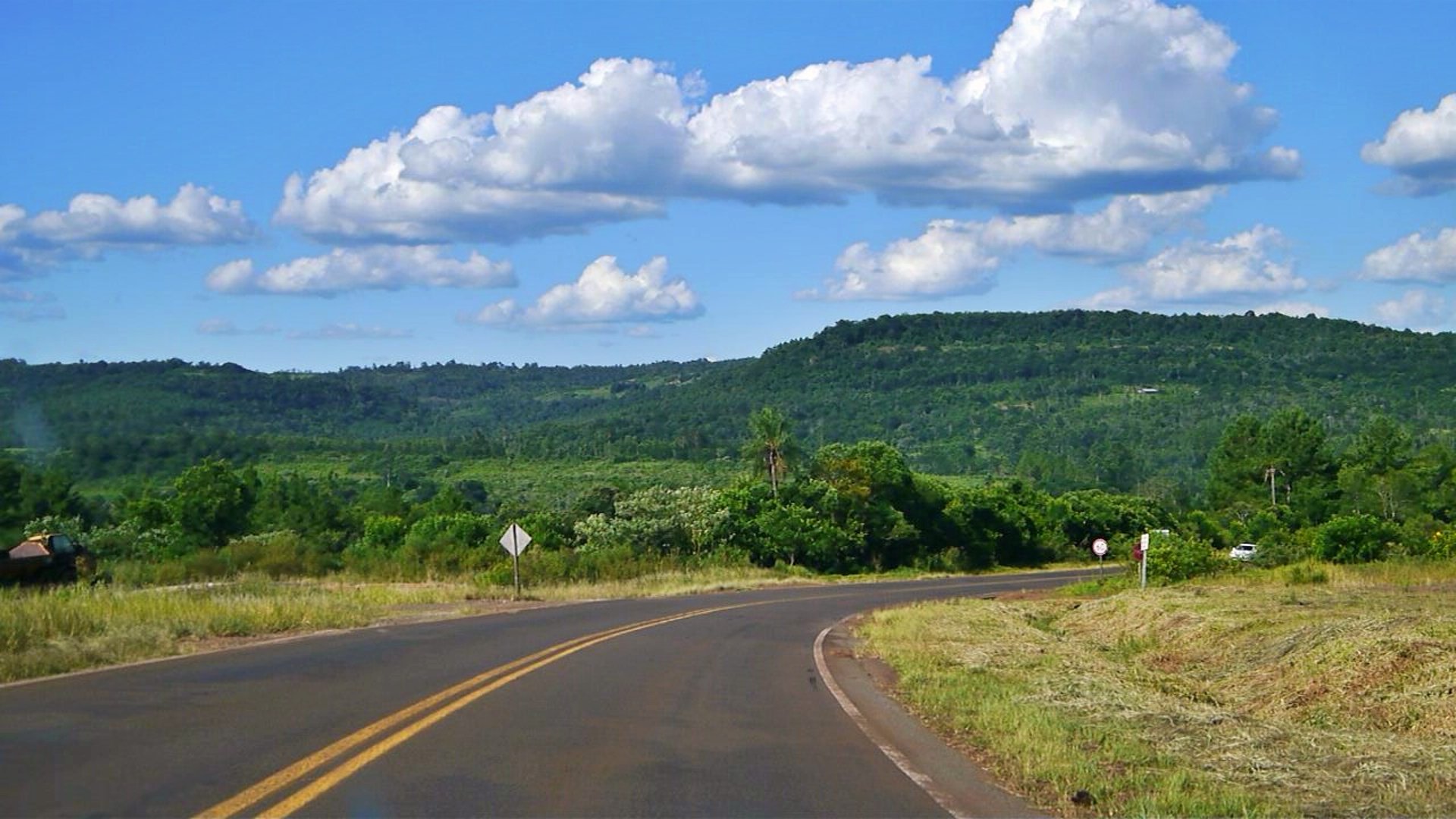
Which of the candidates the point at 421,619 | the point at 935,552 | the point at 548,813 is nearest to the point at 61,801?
the point at 548,813

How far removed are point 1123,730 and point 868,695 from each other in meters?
4.20

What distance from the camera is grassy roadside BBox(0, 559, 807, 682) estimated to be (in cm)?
1576

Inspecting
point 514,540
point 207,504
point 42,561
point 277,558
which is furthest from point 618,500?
point 42,561

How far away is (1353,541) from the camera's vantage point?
43875 millimetres

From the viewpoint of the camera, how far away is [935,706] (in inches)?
553

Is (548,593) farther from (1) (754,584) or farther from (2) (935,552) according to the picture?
(2) (935,552)

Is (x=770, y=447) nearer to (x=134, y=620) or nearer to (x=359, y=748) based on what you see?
(x=134, y=620)

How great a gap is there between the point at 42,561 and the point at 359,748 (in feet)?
86.1

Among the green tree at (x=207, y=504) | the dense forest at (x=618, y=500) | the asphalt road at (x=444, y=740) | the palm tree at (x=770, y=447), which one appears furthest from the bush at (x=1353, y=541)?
the green tree at (x=207, y=504)

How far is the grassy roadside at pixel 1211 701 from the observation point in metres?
9.48

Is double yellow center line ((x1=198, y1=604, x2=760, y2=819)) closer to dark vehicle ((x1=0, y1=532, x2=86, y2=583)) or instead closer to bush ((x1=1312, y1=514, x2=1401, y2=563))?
dark vehicle ((x1=0, y1=532, x2=86, y2=583))

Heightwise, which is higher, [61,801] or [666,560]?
[61,801]

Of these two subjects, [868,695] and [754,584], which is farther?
[754,584]

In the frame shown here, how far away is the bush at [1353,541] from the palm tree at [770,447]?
45.0 metres
